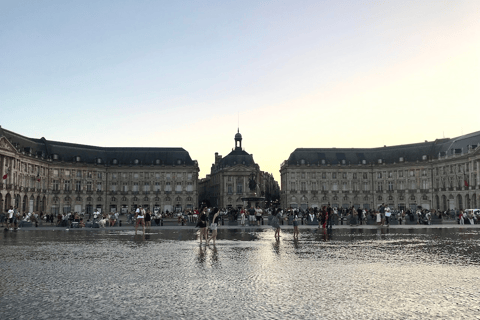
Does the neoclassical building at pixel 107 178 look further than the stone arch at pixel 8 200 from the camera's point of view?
Yes

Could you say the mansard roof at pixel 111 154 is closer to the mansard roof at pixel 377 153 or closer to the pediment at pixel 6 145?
the pediment at pixel 6 145

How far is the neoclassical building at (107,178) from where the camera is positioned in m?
107

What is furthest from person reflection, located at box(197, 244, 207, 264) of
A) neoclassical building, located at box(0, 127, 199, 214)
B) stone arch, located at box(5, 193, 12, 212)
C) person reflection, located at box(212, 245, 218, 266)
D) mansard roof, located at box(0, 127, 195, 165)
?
mansard roof, located at box(0, 127, 195, 165)

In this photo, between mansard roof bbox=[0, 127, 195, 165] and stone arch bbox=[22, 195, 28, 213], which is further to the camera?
mansard roof bbox=[0, 127, 195, 165]

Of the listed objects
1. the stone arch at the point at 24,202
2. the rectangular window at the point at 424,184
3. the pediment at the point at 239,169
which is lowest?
the stone arch at the point at 24,202

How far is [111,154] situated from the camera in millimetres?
122625

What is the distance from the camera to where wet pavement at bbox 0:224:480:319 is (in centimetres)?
859

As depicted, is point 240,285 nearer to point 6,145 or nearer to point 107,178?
point 6,145

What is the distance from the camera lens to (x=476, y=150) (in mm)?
94000

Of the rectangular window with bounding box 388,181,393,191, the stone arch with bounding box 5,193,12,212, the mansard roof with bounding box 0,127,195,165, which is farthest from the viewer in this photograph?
the rectangular window with bounding box 388,181,393,191

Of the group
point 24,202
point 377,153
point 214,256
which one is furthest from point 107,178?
point 214,256

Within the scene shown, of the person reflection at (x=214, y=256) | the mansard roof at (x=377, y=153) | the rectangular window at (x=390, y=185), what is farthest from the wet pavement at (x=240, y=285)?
the rectangular window at (x=390, y=185)

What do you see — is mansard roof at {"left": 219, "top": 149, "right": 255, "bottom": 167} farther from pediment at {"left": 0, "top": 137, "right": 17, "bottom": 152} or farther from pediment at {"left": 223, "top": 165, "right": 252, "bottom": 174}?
pediment at {"left": 0, "top": 137, "right": 17, "bottom": 152}

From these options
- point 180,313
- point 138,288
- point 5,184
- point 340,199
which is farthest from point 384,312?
point 340,199
